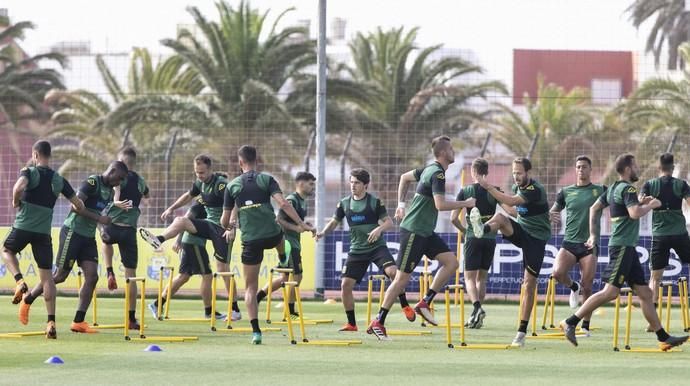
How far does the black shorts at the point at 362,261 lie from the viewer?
1644cm

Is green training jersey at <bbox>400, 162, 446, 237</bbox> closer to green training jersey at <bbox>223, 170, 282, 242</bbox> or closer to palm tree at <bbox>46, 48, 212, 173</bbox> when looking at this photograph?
green training jersey at <bbox>223, 170, 282, 242</bbox>

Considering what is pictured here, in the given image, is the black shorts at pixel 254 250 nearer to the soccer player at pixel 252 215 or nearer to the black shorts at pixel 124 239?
the soccer player at pixel 252 215

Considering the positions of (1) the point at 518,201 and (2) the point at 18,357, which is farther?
(1) the point at 518,201

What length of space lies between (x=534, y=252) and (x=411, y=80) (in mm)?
25930

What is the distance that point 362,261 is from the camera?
16516mm

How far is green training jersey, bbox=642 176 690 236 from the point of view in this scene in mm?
16375

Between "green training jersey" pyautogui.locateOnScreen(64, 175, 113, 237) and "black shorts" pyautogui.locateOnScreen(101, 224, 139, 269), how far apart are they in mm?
601

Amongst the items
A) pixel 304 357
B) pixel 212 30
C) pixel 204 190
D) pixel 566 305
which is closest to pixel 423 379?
pixel 304 357

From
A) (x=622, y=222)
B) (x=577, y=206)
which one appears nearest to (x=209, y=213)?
(x=577, y=206)

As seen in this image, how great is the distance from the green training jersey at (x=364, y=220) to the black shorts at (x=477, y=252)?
153cm

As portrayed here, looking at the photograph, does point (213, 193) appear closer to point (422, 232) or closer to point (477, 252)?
point (477, 252)

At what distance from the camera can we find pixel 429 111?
4009cm

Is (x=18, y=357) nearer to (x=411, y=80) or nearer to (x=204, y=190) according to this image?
(x=204, y=190)

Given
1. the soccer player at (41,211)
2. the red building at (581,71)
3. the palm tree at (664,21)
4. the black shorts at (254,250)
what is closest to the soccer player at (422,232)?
the black shorts at (254,250)
